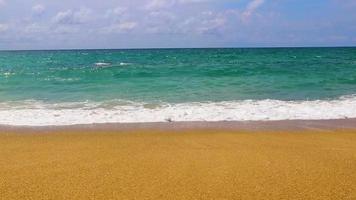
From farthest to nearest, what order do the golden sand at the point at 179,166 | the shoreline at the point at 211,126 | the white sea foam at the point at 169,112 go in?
the white sea foam at the point at 169,112, the shoreline at the point at 211,126, the golden sand at the point at 179,166

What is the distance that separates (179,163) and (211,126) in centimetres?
342

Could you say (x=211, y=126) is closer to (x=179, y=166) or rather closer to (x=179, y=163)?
(x=179, y=163)

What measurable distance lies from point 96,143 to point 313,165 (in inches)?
151

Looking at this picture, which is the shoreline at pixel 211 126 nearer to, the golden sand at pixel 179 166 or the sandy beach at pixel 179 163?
the sandy beach at pixel 179 163

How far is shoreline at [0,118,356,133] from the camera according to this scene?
870 centimetres

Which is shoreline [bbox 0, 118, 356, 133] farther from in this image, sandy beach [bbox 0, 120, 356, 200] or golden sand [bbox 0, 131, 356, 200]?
golden sand [bbox 0, 131, 356, 200]

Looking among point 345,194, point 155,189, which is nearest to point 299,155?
point 345,194

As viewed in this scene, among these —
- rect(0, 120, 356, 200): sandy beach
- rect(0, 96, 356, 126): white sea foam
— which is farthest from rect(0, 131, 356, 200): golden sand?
rect(0, 96, 356, 126): white sea foam

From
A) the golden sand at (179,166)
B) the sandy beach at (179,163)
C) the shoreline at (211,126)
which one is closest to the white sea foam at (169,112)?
the shoreline at (211,126)

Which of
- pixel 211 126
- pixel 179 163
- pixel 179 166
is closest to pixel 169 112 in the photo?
pixel 211 126

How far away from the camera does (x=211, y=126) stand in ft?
29.8

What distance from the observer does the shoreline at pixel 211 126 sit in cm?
870

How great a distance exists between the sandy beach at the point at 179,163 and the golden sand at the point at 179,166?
0.01 meters

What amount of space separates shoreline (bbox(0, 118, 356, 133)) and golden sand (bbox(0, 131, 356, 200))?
703mm
